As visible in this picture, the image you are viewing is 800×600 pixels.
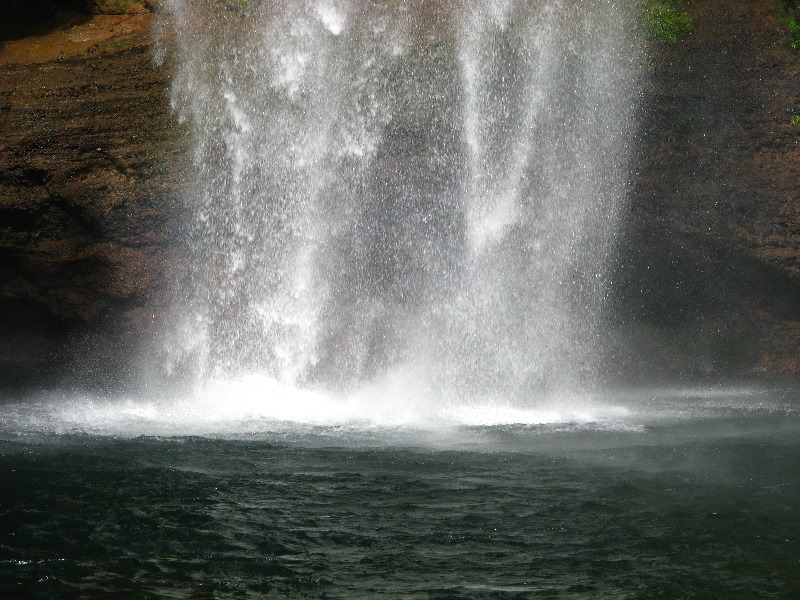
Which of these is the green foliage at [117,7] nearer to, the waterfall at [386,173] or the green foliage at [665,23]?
the waterfall at [386,173]

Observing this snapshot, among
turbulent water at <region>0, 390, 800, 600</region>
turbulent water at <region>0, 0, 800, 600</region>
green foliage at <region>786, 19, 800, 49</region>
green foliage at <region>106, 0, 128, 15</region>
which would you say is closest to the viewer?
turbulent water at <region>0, 390, 800, 600</region>

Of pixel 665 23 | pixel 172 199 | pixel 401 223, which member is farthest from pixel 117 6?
pixel 665 23

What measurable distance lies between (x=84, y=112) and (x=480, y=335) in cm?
605

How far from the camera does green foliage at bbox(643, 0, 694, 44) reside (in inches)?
467

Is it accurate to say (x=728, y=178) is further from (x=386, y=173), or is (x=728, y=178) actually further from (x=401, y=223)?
(x=386, y=173)

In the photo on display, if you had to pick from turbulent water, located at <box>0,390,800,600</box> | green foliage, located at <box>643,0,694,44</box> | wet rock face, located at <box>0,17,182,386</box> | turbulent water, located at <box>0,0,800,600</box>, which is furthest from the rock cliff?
turbulent water, located at <box>0,390,800,600</box>

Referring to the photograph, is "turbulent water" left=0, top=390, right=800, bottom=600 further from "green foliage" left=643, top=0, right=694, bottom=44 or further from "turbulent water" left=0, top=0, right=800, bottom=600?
"green foliage" left=643, top=0, right=694, bottom=44

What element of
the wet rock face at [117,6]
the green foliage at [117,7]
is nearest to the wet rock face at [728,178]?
the wet rock face at [117,6]

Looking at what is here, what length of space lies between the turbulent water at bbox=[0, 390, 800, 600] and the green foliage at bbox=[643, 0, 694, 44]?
5.74m

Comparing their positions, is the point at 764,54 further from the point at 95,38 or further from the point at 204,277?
the point at 95,38

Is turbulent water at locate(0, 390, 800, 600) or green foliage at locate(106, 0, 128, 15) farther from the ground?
green foliage at locate(106, 0, 128, 15)

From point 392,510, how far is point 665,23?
28.7 ft

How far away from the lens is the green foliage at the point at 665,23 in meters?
11.9

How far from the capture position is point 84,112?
11047mm
